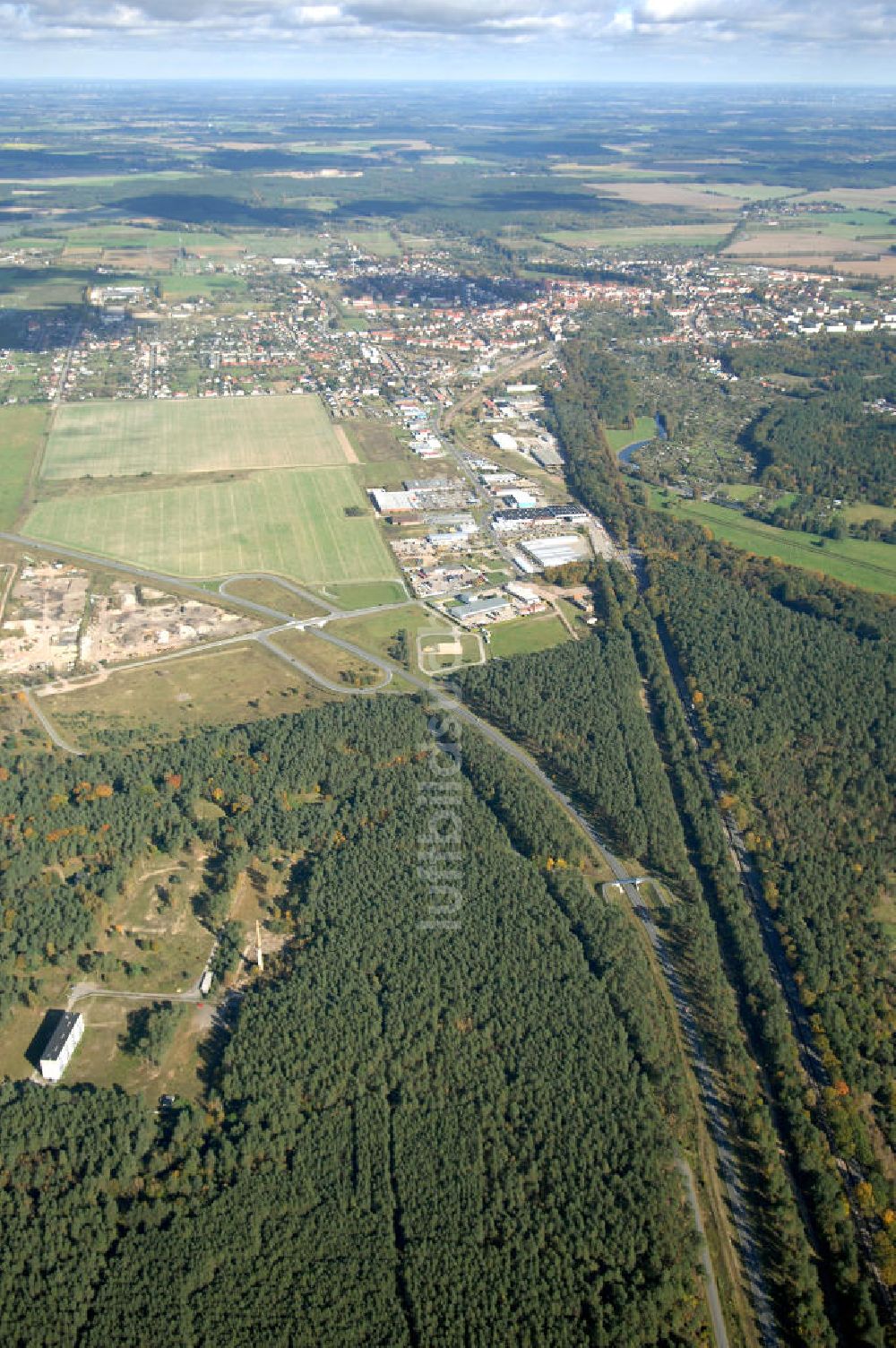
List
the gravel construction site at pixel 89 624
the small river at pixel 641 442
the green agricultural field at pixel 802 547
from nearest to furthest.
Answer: the gravel construction site at pixel 89 624
the green agricultural field at pixel 802 547
the small river at pixel 641 442

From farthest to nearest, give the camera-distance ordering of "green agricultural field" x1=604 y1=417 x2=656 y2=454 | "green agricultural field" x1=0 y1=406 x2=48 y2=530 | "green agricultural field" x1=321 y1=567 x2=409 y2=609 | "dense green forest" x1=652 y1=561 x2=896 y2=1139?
"green agricultural field" x1=604 y1=417 x2=656 y2=454
"green agricultural field" x1=0 y1=406 x2=48 y2=530
"green agricultural field" x1=321 y1=567 x2=409 y2=609
"dense green forest" x1=652 y1=561 x2=896 y2=1139

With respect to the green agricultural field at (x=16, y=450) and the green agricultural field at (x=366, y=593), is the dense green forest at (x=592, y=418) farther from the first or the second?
the green agricultural field at (x=16, y=450)

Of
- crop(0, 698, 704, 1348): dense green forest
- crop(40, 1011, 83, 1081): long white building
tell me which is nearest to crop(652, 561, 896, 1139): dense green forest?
crop(0, 698, 704, 1348): dense green forest

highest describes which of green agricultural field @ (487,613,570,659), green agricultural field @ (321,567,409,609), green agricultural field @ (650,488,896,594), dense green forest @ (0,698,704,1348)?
green agricultural field @ (650,488,896,594)

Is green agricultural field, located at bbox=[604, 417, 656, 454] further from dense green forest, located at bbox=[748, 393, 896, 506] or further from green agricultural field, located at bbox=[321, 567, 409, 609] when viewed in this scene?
green agricultural field, located at bbox=[321, 567, 409, 609]

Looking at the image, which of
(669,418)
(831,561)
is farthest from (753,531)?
(669,418)

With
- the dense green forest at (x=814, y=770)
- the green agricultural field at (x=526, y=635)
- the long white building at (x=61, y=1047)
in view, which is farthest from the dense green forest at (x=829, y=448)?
the long white building at (x=61, y=1047)

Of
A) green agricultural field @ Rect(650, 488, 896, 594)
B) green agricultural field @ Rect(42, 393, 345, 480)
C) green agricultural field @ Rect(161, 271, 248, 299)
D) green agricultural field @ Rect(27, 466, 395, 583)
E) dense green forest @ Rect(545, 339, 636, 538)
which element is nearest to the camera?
green agricultural field @ Rect(27, 466, 395, 583)
